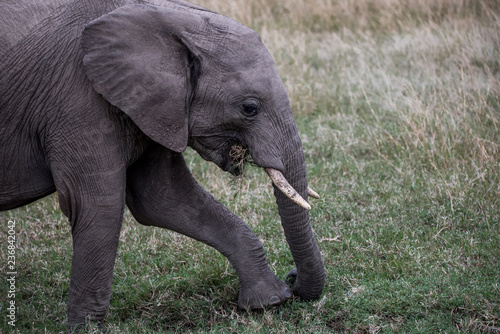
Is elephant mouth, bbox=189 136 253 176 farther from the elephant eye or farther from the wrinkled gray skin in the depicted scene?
the elephant eye

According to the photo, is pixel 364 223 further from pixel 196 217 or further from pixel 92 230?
pixel 92 230

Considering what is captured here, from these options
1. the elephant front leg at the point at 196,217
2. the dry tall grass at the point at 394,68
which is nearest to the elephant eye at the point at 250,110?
the elephant front leg at the point at 196,217

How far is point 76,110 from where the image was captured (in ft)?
11.7

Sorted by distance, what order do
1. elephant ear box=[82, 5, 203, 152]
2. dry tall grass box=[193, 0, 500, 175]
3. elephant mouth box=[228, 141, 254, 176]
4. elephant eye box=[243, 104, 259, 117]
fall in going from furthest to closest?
1. dry tall grass box=[193, 0, 500, 175]
2. elephant mouth box=[228, 141, 254, 176]
3. elephant eye box=[243, 104, 259, 117]
4. elephant ear box=[82, 5, 203, 152]

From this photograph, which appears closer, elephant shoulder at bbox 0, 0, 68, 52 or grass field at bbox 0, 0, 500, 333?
elephant shoulder at bbox 0, 0, 68, 52

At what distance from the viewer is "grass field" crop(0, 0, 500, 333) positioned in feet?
13.6

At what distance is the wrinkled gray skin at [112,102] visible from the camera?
140 inches

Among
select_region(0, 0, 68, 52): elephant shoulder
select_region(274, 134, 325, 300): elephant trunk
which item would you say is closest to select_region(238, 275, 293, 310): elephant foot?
select_region(274, 134, 325, 300): elephant trunk

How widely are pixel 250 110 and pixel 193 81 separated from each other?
14.5 inches

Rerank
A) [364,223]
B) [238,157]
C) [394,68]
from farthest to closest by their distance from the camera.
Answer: [394,68] → [364,223] → [238,157]

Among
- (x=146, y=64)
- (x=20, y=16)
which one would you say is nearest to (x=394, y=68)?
(x=146, y=64)

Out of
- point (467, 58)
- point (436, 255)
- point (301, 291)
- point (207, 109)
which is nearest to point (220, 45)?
point (207, 109)

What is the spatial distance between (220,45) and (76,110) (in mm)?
870

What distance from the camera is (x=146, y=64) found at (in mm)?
3553
